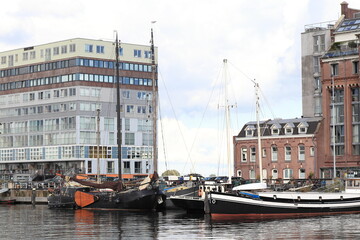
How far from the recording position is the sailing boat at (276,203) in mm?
80688

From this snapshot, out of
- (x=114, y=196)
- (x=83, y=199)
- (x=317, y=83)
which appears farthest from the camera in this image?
(x=317, y=83)

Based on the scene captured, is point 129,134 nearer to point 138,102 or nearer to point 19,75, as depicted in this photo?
point 138,102

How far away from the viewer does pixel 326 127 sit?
427 ft

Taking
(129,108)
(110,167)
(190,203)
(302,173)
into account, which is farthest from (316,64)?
(190,203)

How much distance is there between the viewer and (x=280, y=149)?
135 metres

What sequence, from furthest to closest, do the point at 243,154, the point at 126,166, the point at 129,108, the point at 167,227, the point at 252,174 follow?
the point at 129,108 → the point at 126,166 → the point at 243,154 → the point at 252,174 → the point at 167,227

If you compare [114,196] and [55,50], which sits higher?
[55,50]

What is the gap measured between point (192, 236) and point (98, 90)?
111060 mm

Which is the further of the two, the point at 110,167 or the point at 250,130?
the point at 110,167

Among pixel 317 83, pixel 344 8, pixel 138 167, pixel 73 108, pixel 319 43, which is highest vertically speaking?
pixel 344 8

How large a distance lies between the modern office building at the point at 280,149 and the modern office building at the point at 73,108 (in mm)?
38148

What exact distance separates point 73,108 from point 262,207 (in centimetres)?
9603

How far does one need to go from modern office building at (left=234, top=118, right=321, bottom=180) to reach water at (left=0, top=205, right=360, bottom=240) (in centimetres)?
4498

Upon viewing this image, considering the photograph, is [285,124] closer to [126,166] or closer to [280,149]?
[280,149]
